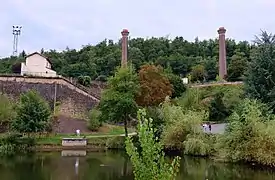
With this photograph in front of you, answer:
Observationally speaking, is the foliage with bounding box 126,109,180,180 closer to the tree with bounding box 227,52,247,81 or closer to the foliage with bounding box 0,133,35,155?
the foliage with bounding box 0,133,35,155

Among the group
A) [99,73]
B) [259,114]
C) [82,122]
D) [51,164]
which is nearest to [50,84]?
[82,122]

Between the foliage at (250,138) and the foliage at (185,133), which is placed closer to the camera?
the foliage at (250,138)

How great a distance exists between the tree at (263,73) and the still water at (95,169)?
8999mm

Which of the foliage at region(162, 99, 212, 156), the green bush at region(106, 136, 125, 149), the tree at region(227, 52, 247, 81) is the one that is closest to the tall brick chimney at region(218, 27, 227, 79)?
the tree at region(227, 52, 247, 81)

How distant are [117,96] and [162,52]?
4364cm

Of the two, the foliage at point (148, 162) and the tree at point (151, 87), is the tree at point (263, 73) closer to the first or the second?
the tree at point (151, 87)

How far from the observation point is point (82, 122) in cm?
4531

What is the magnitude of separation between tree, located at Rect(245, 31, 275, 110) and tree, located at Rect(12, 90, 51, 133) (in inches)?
733

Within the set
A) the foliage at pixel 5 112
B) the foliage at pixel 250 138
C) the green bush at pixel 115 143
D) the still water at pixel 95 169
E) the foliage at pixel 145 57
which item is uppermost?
the foliage at pixel 145 57

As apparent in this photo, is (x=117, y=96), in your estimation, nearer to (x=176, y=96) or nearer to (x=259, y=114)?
(x=259, y=114)

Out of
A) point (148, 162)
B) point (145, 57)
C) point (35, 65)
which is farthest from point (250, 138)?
point (145, 57)

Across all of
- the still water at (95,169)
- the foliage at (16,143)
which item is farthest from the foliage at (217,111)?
the foliage at (16,143)

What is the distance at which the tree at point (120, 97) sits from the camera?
35.9 m

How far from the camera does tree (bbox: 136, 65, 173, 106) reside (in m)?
42.5
